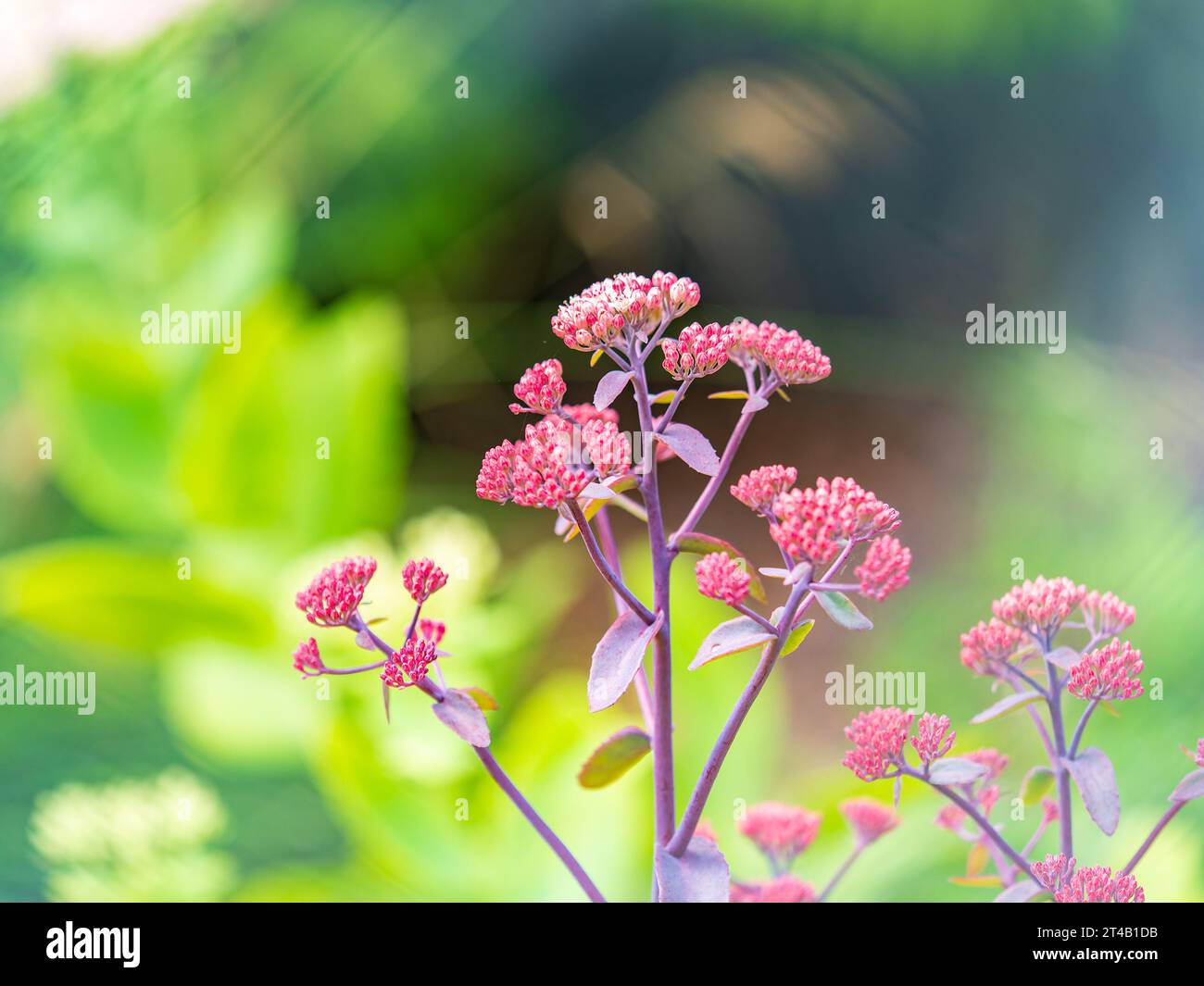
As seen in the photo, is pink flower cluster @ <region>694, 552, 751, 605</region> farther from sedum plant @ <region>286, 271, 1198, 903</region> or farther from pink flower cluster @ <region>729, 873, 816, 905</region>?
pink flower cluster @ <region>729, 873, 816, 905</region>

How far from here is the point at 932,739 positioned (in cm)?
33

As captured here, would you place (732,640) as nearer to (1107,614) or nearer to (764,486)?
(764,486)

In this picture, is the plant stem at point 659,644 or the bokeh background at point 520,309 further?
the bokeh background at point 520,309

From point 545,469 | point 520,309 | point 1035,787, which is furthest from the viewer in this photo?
point 520,309

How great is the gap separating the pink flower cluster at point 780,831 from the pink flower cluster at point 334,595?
0.20 m

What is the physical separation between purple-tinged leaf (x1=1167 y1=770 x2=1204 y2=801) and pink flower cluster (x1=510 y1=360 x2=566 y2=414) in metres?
0.24

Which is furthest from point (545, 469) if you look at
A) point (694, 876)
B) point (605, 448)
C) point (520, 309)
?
point (520, 309)

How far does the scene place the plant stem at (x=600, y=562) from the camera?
0.28 m

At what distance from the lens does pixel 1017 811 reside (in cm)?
71

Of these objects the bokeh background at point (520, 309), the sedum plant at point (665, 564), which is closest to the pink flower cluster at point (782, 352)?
the sedum plant at point (665, 564)

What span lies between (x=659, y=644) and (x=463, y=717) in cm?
6

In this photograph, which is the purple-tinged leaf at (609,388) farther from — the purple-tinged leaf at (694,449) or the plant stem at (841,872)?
the plant stem at (841,872)

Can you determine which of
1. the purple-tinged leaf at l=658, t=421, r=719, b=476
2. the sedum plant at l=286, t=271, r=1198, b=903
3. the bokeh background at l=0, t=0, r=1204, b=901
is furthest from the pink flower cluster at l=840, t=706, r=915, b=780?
the bokeh background at l=0, t=0, r=1204, b=901
